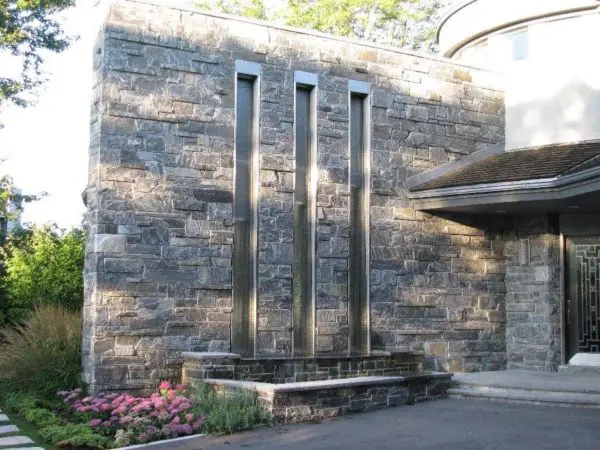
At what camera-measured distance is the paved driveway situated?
7.29 meters

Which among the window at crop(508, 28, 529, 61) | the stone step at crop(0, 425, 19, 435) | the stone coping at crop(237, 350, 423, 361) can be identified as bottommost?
the stone step at crop(0, 425, 19, 435)

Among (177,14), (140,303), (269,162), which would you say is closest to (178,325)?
(140,303)

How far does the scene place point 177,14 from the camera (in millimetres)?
10477

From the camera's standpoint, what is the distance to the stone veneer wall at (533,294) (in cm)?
1255

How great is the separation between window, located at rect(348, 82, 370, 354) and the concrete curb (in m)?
4.24

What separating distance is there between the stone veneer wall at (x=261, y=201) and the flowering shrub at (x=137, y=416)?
2.67ft

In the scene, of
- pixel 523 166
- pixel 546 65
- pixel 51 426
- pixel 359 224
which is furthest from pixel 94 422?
pixel 546 65

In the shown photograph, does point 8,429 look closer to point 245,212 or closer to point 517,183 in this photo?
point 245,212

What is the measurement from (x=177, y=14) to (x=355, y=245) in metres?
4.40

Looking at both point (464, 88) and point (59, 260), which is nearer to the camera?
point (464, 88)

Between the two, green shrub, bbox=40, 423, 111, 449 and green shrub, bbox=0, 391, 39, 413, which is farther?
green shrub, bbox=0, 391, 39, 413

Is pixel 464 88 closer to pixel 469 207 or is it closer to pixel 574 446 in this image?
pixel 469 207

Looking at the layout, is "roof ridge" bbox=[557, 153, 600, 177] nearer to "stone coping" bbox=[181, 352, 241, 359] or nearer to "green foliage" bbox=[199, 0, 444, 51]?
"stone coping" bbox=[181, 352, 241, 359]

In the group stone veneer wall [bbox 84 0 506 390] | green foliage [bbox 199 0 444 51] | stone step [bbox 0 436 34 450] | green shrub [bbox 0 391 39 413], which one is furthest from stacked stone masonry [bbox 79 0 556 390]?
green foliage [bbox 199 0 444 51]
